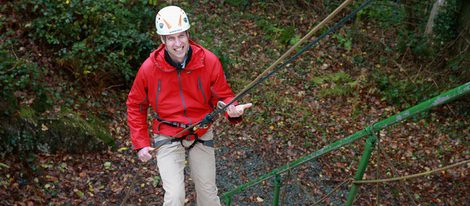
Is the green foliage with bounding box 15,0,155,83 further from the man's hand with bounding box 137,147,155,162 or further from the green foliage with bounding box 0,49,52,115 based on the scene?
the man's hand with bounding box 137,147,155,162

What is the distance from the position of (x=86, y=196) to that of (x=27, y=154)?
100 centimetres

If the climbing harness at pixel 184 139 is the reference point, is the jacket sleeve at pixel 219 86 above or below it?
above

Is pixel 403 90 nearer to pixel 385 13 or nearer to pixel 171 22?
pixel 385 13

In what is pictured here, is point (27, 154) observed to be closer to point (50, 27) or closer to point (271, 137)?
point (50, 27)

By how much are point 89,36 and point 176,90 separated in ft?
13.8

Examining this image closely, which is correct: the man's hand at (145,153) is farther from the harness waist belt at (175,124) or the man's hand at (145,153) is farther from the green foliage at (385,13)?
the green foliage at (385,13)

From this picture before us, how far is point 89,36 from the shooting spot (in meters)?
7.85

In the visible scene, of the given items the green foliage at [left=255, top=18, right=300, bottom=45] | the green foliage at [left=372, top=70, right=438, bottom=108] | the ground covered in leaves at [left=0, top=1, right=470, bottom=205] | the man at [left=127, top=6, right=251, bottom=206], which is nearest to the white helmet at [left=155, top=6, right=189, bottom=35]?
the man at [left=127, top=6, right=251, bottom=206]

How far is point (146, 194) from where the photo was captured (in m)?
6.69

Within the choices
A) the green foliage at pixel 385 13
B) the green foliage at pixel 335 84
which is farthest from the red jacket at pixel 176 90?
the green foliage at pixel 385 13

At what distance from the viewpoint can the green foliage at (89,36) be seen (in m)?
7.64

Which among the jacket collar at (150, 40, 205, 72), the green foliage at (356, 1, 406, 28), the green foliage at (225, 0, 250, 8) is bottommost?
the green foliage at (356, 1, 406, 28)

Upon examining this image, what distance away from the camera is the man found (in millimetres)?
4078

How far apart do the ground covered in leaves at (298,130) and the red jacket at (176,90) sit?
3.09 feet
